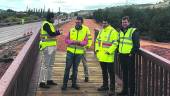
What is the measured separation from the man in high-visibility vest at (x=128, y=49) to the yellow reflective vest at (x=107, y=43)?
0.34m

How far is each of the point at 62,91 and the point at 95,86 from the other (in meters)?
0.98

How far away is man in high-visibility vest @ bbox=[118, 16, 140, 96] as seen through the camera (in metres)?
9.17

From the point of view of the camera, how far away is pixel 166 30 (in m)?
47.4

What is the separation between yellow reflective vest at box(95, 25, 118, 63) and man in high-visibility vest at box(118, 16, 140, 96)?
0.34 metres

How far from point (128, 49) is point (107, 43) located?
0.78 meters

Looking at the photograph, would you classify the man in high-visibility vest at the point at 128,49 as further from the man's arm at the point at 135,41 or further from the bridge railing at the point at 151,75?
the bridge railing at the point at 151,75

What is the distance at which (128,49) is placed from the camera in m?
9.24

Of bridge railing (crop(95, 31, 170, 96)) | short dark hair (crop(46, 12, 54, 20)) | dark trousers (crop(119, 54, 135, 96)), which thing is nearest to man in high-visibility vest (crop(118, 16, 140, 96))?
dark trousers (crop(119, 54, 135, 96))

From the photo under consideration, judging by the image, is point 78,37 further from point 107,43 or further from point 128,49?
point 128,49

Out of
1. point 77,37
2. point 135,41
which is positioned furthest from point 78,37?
point 135,41

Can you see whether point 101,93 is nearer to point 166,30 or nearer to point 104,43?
point 104,43

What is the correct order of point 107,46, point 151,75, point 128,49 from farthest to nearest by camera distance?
point 107,46 < point 128,49 < point 151,75

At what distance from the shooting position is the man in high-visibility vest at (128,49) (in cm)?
917

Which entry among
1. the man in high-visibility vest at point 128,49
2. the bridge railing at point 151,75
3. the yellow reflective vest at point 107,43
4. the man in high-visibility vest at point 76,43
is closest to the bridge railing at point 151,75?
the bridge railing at point 151,75
